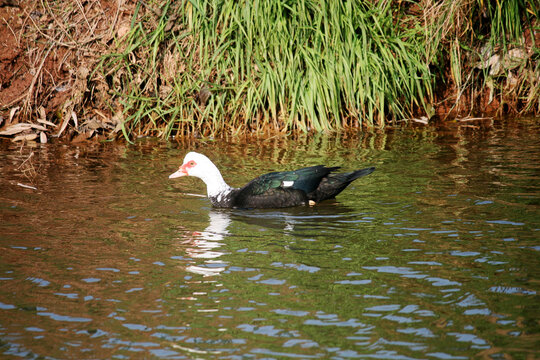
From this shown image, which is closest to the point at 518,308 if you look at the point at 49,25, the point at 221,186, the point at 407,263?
the point at 407,263

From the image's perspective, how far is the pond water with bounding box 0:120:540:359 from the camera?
169 inches

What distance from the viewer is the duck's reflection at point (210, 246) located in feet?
18.1

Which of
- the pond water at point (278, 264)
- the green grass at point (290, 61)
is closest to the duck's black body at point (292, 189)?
the pond water at point (278, 264)

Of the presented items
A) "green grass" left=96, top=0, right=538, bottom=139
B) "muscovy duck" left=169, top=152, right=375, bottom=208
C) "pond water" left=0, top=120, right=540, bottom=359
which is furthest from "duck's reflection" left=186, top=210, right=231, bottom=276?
"green grass" left=96, top=0, right=538, bottom=139

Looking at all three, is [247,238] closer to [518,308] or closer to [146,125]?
[518,308]

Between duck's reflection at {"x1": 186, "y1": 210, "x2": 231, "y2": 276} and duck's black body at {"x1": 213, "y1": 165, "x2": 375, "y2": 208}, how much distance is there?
0.34 m

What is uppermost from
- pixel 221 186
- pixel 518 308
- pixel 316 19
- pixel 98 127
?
pixel 316 19

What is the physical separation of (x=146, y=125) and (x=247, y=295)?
21.7 ft

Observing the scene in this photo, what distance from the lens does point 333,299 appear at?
4816mm

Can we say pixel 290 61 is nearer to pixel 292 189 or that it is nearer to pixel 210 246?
pixel 292 189

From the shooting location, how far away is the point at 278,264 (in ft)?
18.2

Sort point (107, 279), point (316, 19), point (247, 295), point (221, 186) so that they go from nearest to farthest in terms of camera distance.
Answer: point (247, 295) → point (107, 279) → point (221, 186) → point (316, 19)

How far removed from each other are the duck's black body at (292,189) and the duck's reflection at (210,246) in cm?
34

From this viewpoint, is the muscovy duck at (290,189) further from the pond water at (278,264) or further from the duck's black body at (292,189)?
the pond water at (278,264)
